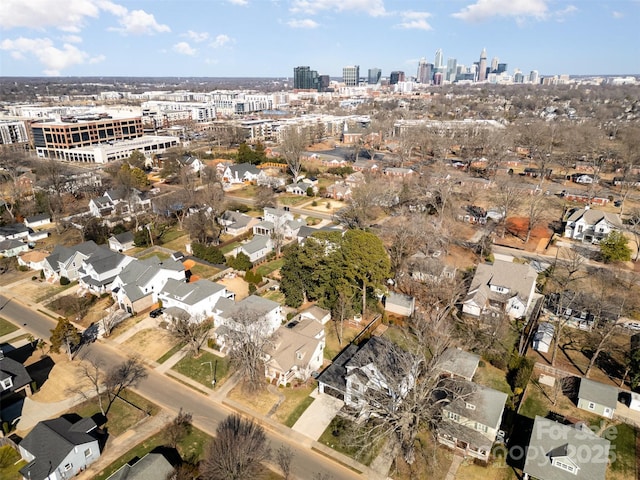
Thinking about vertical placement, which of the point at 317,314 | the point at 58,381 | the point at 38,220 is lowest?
the point at 58,381

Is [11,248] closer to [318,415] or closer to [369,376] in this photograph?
[318,415]

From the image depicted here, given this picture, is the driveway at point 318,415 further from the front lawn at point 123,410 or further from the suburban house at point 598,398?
the suburban house at point 598,398

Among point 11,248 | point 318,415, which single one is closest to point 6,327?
point 11,248

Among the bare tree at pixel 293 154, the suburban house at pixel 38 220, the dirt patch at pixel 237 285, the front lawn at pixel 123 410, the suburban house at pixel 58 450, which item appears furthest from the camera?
the bare tree at pixel 293 154

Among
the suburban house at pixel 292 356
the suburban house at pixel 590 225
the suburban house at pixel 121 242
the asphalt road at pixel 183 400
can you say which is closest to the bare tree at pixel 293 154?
the suburban house at pixel 121 242

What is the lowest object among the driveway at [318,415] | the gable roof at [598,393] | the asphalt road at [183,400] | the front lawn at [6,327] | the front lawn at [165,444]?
the front lawn at [6,327]

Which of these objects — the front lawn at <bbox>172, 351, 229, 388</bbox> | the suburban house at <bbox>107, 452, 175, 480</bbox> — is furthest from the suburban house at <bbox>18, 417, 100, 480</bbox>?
the front lawn at <bbox>172, 351, 229, 388</bbox>

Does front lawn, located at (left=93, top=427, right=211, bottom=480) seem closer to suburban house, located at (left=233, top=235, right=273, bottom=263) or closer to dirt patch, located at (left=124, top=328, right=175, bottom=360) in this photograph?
dirt patch, located at (left=124, top=328, right=175, bottom=360)
